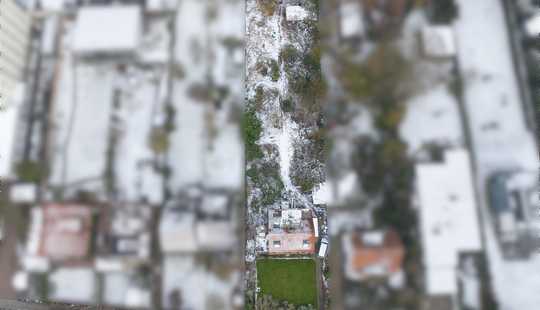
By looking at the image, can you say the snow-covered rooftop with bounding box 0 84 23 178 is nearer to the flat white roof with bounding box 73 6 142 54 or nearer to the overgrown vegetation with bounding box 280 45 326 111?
the flat white roof with bounding box 73 6 142 54

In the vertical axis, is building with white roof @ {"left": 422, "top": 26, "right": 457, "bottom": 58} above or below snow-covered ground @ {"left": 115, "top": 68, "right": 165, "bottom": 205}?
above

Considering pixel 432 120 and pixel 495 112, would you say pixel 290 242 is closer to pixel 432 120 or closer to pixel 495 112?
pixel 432 120

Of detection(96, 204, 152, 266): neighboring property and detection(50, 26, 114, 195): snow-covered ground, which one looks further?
detection(50, 26, 114, 195): snow-covered ground

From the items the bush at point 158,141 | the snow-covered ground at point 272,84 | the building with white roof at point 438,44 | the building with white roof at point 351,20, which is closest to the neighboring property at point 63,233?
the bush at point 158,141

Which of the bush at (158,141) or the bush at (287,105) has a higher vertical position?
the bush at (287,105)

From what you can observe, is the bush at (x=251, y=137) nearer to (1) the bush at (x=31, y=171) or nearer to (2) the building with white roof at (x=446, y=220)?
(2) the building with white roof at (x=446, y=220)

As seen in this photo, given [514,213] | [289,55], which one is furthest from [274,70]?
[514,213]

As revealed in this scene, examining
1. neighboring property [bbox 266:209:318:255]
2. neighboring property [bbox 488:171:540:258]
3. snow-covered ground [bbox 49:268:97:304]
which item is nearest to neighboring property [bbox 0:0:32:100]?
snow-covered ground [bbox 49:268:97:304]
